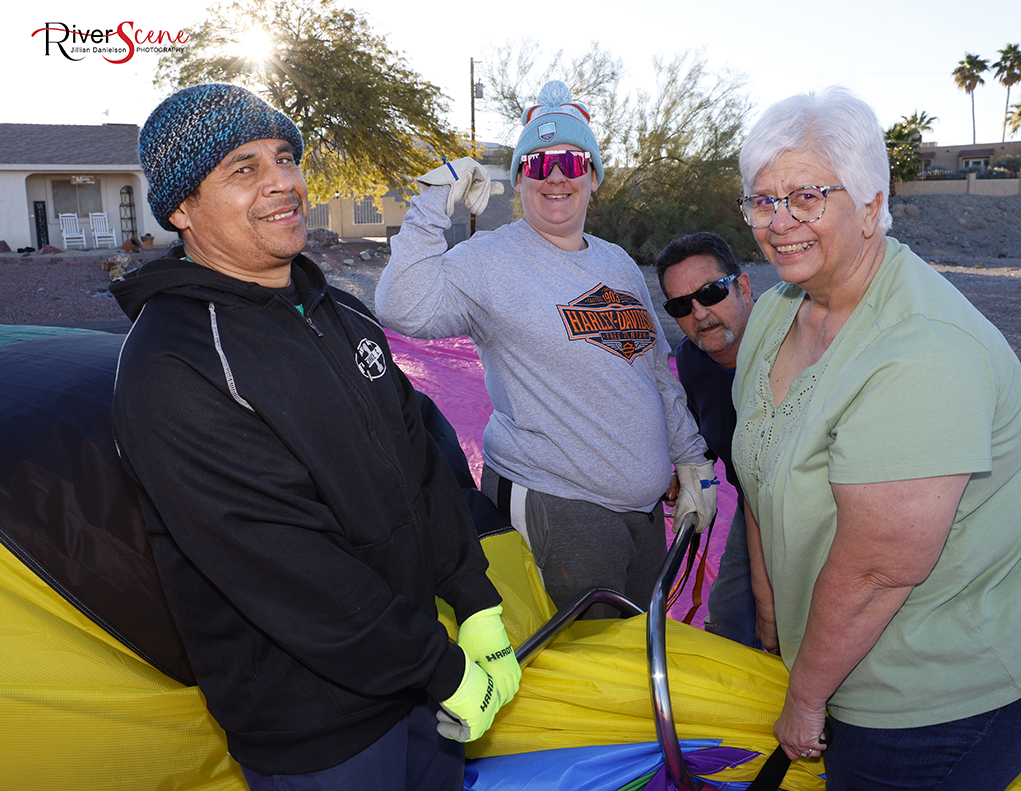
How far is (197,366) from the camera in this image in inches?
47.4

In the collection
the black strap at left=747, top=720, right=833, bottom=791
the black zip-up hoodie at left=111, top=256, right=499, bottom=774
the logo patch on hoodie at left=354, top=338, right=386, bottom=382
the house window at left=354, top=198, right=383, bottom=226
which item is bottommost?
the black strap at left=747, top=720, right=833, bottom=791

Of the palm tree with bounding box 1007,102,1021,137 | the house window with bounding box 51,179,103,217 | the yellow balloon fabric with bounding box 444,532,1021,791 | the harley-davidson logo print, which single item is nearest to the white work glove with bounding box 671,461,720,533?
the harley-davidson logo print

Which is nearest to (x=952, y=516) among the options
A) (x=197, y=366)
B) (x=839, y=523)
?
(x=839, y=523)

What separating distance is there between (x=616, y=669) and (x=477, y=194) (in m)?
1.39

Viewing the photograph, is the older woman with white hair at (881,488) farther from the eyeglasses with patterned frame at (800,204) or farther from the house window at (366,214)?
the house window at (366,214)

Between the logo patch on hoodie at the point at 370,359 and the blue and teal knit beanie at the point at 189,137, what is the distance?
0.42 m

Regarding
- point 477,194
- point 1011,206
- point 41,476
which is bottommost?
point 41,476

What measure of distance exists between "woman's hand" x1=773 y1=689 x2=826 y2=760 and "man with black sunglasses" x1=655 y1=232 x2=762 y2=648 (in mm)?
896

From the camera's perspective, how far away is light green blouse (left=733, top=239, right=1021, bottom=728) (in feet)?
4.11

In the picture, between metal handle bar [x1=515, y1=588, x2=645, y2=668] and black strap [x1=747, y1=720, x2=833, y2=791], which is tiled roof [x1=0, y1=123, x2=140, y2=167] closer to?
metal handle bar [x1=515, y1=588, x2=645, y2=668]

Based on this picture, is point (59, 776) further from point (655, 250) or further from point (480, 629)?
point (655, 250)

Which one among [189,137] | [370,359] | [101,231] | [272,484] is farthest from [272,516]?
[101,231]

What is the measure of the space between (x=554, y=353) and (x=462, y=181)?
0.58m

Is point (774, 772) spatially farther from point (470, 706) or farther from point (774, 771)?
point (470, 706)
